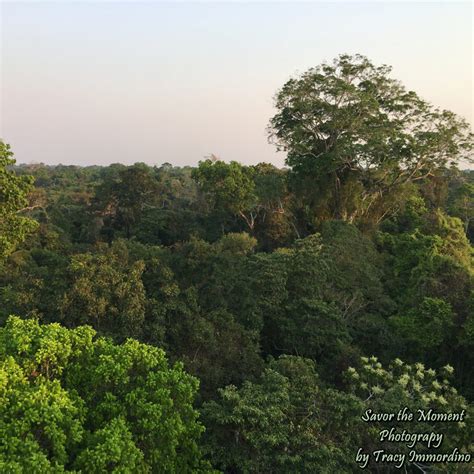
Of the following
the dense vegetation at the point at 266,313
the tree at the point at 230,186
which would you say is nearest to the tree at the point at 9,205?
the dense vegetation at the point at 266,313

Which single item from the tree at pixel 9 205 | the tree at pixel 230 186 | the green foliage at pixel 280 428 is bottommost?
the green foliage at pixel 280 428

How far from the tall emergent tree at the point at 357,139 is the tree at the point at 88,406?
1603 centimetres

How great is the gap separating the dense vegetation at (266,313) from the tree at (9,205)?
7 centimetres

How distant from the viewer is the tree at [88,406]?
6137 millimetres

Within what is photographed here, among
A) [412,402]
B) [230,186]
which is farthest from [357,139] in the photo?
→ [412,402]

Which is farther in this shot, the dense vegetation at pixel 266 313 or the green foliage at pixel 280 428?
the green foliage at pixel 280 428

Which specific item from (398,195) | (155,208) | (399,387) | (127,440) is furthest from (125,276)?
(155,208)

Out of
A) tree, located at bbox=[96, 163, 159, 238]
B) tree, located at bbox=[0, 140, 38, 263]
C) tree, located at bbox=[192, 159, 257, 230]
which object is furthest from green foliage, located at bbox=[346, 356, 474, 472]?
tree, located at bbox=[96, 163, 159, 238]

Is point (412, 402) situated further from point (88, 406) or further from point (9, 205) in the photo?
point (9, 205)

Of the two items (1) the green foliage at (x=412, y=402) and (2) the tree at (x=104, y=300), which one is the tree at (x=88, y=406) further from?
(1) the green foliage at (x=412, y=402)

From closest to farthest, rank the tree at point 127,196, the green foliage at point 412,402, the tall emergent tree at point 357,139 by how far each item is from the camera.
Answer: the green foliage at point 412,402
the tall emergent tree at point 357,139
the tree at point 127,196

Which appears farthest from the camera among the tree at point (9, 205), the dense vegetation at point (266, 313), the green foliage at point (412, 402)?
the tree at point (9, 205)

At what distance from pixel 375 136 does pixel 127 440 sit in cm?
1808

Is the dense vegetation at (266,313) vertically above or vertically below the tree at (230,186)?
below
